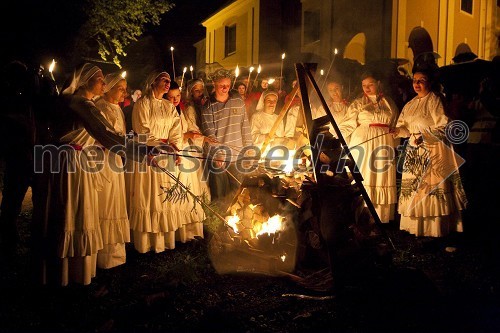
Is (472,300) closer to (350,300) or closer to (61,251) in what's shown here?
(350,300)

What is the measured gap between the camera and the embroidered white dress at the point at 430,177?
22.9ft

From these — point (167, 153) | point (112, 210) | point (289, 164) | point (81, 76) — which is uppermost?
point (81, 76)

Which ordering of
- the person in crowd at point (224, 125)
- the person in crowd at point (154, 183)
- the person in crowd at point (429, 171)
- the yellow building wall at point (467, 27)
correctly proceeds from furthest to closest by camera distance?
the yellow building wall at point (467, 27), the person in crowd at point (224, 125), the person in crowd at point (429, 171), the person in crowd at point (154, 183)

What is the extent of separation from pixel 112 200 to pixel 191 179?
1.78 metres

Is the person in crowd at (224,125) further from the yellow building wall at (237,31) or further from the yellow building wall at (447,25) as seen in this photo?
the yellow building wall at (237,31)

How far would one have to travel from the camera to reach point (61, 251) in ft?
16.0

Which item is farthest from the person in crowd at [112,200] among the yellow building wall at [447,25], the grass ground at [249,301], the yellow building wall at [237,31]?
the yellow building wall at [237,31]

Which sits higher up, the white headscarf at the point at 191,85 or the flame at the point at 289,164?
the white headscarf at the point at 191,85

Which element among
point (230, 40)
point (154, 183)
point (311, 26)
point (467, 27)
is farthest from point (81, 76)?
point (230, 40)

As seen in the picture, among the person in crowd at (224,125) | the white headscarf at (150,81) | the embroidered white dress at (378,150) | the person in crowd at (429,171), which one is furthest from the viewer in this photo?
the embroidered white dress at (378,150)

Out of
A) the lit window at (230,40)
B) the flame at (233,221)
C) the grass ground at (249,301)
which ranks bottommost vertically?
the grass ground at (249,301)

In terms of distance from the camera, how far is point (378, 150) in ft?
26.4

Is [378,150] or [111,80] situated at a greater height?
[111,80]

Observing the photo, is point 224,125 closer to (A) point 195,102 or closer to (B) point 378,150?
(A) point 195,102
